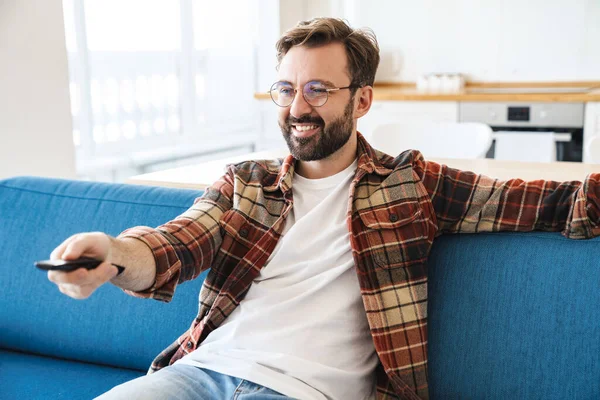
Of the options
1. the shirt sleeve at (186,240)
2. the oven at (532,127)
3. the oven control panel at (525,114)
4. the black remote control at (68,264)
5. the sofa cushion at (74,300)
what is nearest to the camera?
the black remote control at (68,264)

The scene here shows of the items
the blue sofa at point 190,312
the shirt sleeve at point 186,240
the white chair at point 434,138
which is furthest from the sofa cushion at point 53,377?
the white chair at point 434,138

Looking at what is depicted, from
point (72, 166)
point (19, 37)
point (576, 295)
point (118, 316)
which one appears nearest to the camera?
point (576, 295)

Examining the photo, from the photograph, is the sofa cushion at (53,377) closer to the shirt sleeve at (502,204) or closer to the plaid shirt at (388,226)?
the plaid shirt at (388,226)

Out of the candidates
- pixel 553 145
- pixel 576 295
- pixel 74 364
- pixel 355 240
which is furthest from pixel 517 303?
pixel 553 145

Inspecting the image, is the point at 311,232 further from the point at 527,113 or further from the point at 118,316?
the point at 527,113

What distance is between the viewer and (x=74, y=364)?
1.95 meters

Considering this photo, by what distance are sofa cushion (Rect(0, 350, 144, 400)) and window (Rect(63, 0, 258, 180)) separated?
1.93 m

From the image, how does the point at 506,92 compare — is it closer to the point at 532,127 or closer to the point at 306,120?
the point at 532,127

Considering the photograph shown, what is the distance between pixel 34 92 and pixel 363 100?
1686 millimetres

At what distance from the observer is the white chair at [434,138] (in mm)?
3039

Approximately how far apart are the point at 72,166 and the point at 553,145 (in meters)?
2.61

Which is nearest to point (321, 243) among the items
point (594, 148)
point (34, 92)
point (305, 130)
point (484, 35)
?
point (305, 130)

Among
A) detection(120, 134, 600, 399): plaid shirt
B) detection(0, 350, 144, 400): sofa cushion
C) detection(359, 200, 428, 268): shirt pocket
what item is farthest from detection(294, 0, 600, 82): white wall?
detection(0, 350, 144, 400): sofa cushion

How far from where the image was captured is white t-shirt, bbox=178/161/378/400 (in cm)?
144
